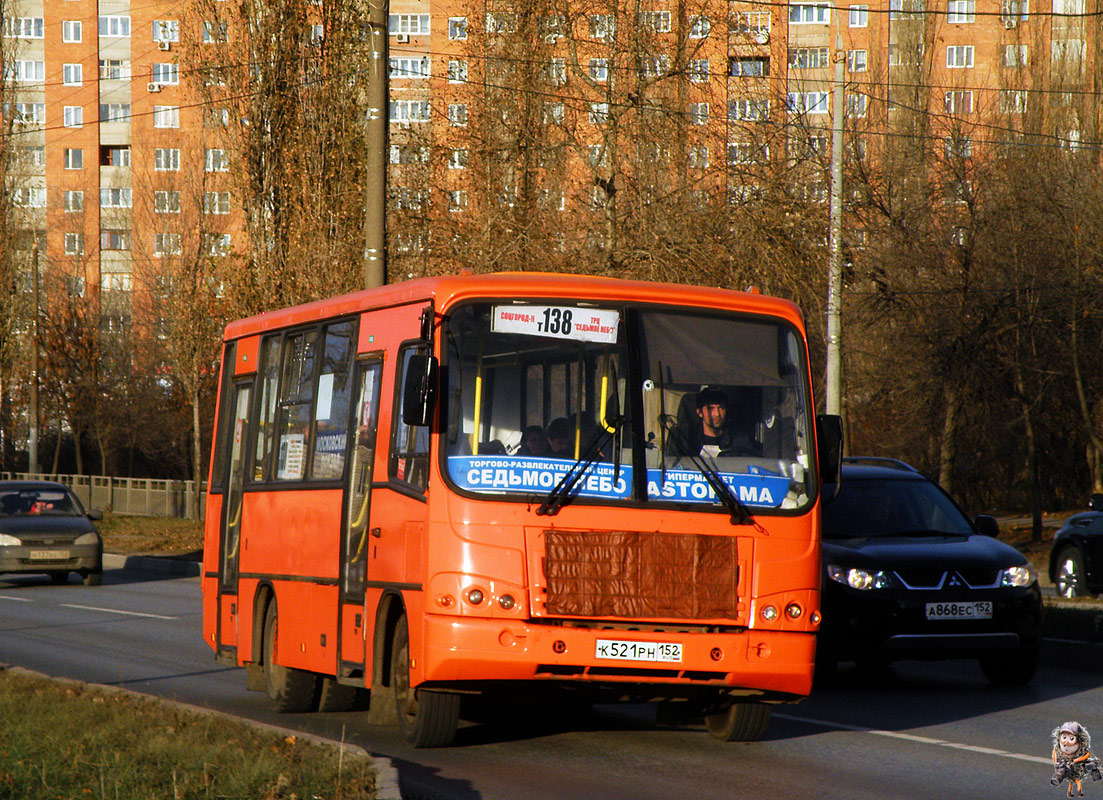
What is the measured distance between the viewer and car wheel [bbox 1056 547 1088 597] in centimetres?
2089

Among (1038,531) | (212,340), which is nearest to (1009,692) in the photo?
(1038,531)

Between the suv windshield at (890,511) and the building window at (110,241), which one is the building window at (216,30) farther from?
the building window at (110,241)

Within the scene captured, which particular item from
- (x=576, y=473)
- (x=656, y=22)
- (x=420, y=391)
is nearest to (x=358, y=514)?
(x=420, y=391)

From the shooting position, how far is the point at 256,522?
12328mm

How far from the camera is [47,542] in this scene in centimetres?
2614

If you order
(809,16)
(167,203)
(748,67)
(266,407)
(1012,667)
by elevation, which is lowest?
(1012,667)

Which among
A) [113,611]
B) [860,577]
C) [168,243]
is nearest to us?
[860,577]

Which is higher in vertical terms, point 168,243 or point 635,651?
point 168,243

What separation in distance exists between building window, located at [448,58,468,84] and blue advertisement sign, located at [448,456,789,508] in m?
18.9

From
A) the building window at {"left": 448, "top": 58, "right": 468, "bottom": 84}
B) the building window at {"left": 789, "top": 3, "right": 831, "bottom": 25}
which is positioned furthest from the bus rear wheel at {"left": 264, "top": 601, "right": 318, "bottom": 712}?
the building window at {"left": 789, "top": 3, "right": 831, "bottom": 25}

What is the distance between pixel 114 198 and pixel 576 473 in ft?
271

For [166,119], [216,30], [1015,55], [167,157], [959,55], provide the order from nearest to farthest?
[216,30] < [1015,55] < [959,55] < [167,157] < [166,119]

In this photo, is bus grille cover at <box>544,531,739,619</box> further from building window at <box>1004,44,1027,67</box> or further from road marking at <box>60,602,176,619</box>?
building window at <box>1004,44,1027,67</box>

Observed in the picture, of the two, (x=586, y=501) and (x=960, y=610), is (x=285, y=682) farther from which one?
(x=960, y=610)
